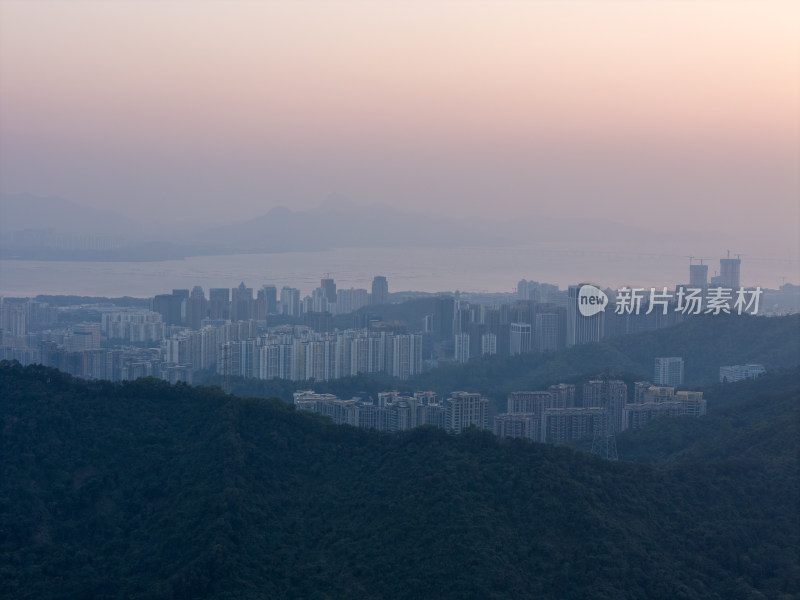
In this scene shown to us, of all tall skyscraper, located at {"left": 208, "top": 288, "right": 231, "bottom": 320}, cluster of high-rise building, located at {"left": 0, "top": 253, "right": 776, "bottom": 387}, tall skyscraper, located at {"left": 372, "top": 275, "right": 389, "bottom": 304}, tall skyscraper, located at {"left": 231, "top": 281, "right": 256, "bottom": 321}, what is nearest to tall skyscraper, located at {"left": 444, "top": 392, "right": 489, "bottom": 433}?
cluster of high-rise building, located at {"left": 0, "top": 253, "right": 776, "bottom": 387}

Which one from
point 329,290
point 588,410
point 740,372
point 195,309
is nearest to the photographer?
point 588,410

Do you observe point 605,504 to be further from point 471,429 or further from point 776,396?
point 776,396

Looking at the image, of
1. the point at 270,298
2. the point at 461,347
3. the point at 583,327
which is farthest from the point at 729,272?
the point at 270,298

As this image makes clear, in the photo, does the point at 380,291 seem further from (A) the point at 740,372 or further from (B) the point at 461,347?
(A) the point at 740,372

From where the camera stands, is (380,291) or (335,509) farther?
(380,291)

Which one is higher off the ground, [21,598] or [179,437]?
[179,437]

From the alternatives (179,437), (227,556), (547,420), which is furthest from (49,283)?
(227,556)
